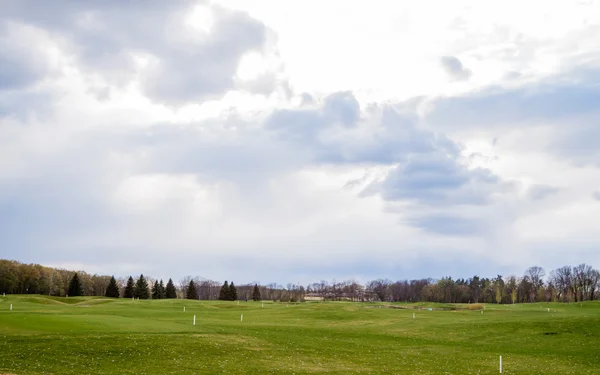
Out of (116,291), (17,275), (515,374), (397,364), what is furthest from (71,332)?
(17,275)

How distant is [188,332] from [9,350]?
14.3 metres

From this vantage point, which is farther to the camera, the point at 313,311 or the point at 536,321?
the point at 313,311

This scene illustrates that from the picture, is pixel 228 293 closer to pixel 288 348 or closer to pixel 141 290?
pixel 141 290

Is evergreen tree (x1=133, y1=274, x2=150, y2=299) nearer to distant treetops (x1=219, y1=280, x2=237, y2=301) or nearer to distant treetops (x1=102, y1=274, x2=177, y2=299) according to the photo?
distant treetops (x1=102, y1=274, x2=177, y2=299)

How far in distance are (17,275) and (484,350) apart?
14435 cm

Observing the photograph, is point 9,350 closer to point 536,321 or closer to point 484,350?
point 484,350

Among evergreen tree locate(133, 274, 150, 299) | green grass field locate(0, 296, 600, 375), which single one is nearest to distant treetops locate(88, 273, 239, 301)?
evergreen tree locate(133, 274, 150, 299)

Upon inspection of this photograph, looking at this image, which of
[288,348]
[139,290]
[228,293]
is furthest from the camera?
[228,293]

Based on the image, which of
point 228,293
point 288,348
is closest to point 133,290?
point 228,293

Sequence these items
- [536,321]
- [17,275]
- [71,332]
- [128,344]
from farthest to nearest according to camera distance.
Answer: [17,275] → [536,321] → [71,332] → [128,344]

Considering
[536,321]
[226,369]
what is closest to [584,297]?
[536,321]

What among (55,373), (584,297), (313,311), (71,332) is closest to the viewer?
(55,373)

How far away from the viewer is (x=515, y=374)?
107 ft

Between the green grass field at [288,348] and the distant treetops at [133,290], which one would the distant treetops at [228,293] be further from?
the green grass field at [288,348]
